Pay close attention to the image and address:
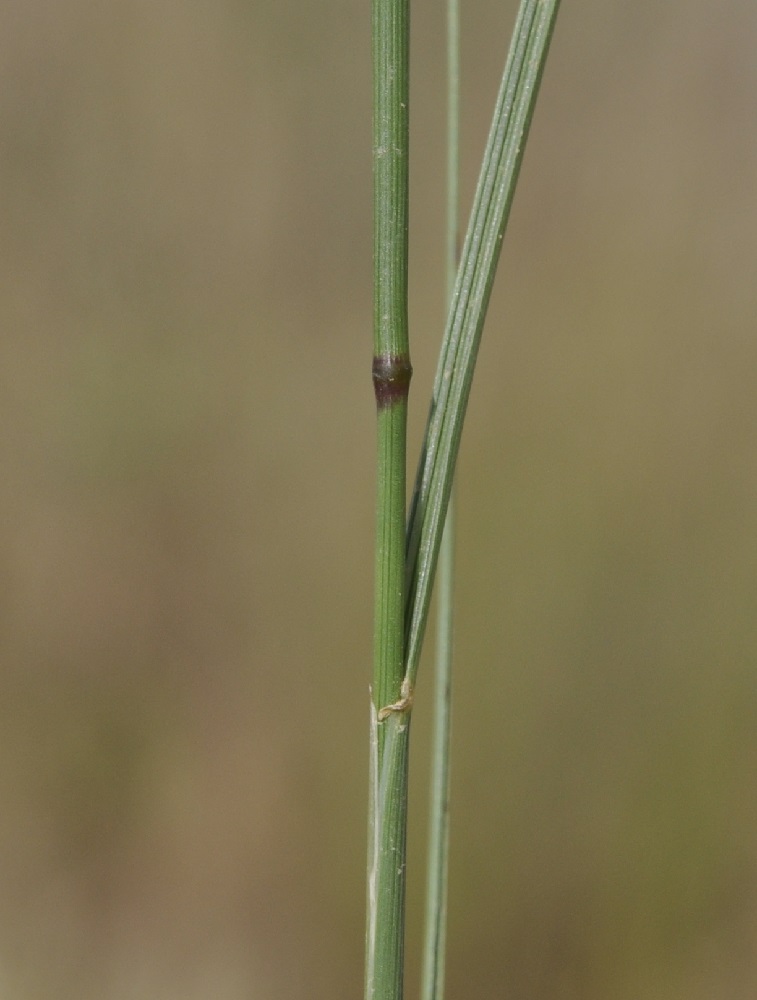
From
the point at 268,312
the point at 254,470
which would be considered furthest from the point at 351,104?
the point at 254,470

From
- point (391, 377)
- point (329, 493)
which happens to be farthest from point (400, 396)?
point (329, 493)

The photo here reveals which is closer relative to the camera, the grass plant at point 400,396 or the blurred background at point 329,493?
the grass plant at point 400,396

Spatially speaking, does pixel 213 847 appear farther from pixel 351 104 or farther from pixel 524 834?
pixel 351 104

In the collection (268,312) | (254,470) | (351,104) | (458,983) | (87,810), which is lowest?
(458,983)

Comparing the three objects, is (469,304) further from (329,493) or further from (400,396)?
(329,493)

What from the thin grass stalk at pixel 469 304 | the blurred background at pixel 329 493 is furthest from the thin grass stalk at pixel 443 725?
the blurred background at pixel 329 493

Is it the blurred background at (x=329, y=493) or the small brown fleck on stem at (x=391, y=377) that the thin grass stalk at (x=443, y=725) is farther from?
the blurred background at (x=329, y=493)

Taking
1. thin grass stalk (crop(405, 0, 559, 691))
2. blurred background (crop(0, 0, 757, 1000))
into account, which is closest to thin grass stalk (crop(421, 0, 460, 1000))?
thin grass stalk (crop(405, 0, 559, 691))

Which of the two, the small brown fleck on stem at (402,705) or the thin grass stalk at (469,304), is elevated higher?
the thin grass stalk at (469,304)
